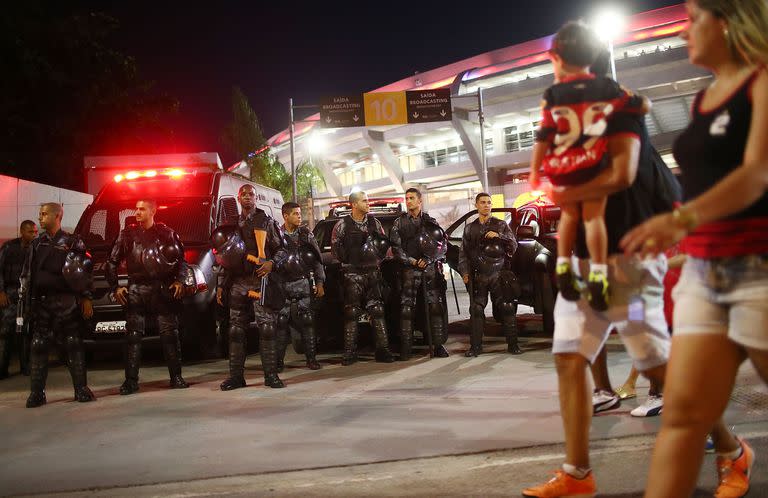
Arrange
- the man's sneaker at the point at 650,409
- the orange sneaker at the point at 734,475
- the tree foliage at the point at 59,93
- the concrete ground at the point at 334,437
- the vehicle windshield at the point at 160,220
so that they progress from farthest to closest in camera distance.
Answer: the tree foliage at the point at 59,93
the vehicle windshield at the point at 160,220
the man's sneaker at the point at 650,409
the concrete ground at the point at 334,437
the orange sneaker at the point at 734,475

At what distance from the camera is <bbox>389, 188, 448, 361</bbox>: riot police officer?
839 centimetres

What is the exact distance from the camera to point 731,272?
2225 mm

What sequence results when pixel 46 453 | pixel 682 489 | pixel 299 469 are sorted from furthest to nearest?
pixel 46 453
pixel 299 469
pixel 682 489

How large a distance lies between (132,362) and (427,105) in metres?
19.6

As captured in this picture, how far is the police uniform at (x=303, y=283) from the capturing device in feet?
27.1

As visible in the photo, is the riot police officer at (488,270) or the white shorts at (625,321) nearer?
the white shorts at (625,321)

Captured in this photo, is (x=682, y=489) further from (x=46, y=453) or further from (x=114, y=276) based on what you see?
(x=114, y=276)

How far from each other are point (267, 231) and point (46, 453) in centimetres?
305

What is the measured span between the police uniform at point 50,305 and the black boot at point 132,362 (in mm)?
410

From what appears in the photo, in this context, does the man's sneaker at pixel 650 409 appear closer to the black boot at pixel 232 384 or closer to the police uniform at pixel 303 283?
the black boot at pixel 232 384

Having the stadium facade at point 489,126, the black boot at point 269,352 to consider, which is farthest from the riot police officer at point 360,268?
the stadium facade at point 489,126

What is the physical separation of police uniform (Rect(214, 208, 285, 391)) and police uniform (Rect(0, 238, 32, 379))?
259 cm

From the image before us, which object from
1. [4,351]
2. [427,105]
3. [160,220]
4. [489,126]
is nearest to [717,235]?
[160,220]

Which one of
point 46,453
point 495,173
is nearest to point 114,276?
point 46,453
